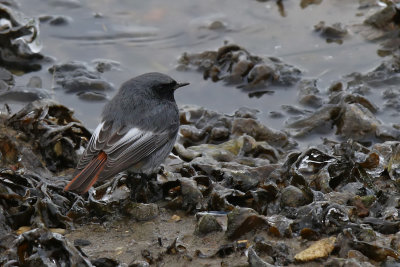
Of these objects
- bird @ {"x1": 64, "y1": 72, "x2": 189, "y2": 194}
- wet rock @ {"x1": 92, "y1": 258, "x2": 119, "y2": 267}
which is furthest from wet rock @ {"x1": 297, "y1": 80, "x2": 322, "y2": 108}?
wet rock @ {"x1": 92, "y1": 258, "x2": 119, "y2": 267}

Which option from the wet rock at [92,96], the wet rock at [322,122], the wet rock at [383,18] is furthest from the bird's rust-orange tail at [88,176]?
the wet rock at [383,18]

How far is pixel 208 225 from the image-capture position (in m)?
5.32

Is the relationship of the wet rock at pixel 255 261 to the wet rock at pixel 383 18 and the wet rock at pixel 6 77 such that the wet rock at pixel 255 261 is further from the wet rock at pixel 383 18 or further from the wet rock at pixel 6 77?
the wet rock at pixel 383 18

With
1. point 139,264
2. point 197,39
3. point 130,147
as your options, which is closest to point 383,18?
point 197,39

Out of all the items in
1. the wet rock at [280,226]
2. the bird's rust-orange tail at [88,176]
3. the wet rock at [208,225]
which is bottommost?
the wet rock at [208,225]

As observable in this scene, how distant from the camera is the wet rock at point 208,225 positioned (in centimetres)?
532

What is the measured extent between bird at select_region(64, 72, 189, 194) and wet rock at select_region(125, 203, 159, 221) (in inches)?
12.7

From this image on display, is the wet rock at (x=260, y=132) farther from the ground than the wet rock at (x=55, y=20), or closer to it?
closer to it

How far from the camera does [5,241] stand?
5.01 meters

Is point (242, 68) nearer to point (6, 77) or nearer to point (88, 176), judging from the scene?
point (6, 77)

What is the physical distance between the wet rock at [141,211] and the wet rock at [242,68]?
3.76 metres

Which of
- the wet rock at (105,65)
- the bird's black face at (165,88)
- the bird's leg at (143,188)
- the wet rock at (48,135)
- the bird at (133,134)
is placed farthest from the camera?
the wet rock at (105,65)

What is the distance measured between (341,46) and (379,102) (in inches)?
59.4

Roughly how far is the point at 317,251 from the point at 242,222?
624 millimetres
